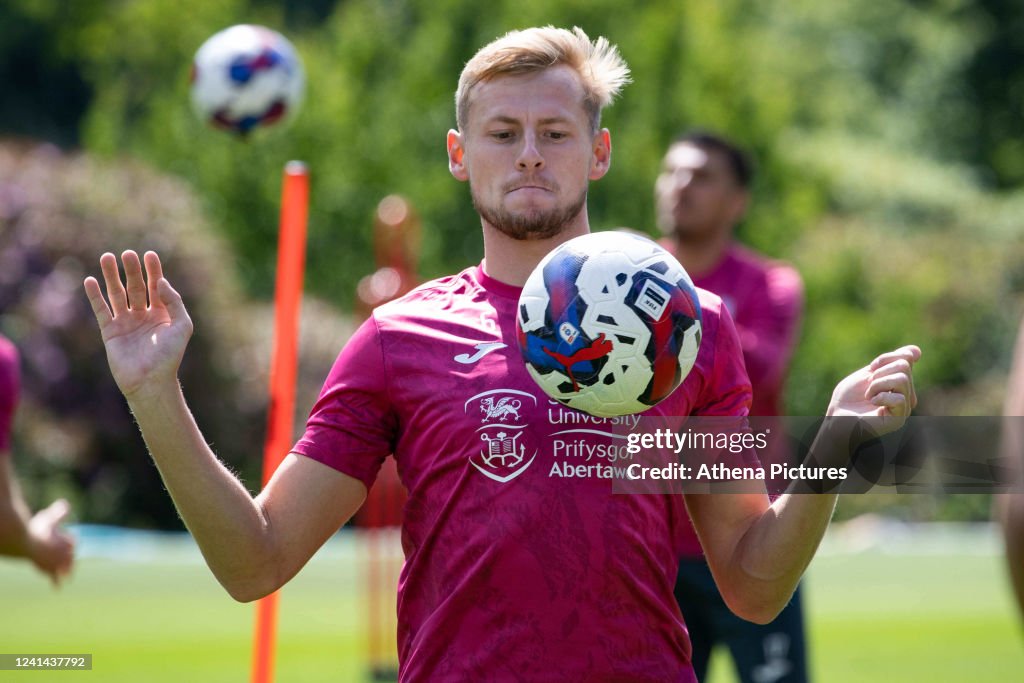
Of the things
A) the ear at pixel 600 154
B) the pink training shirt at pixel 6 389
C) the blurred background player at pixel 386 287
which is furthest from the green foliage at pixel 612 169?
the ear at pixel 600 154

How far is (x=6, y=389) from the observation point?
20.8 feet

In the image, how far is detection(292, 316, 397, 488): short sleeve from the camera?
12.3 feet

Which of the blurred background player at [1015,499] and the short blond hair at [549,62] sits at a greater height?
the short blond hair at [549,62]

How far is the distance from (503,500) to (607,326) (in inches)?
19.6

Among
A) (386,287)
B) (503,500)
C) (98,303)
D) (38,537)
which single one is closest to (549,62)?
(503,500)

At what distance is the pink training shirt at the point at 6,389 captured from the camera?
20.7ft

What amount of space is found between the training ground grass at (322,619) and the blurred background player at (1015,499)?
8.52m

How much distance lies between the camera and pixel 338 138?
33.4 metres

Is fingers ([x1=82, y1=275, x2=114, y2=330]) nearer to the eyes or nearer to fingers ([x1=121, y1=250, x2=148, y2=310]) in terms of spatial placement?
fingers ([x1=121, y1=250, x2=148, y2=310])

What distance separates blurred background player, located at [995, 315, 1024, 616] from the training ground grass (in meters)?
8.52

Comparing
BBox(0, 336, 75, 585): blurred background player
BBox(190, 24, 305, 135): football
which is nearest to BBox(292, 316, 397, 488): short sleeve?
BBox(0, 336, 75, 585): blurred background player

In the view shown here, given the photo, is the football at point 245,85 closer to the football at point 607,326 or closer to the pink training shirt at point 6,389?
the pink training shirt at point 6,389

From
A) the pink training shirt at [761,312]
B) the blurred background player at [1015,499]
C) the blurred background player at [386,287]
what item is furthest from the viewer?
the blurred background player at [386,287]

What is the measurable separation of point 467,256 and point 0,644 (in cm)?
2125
